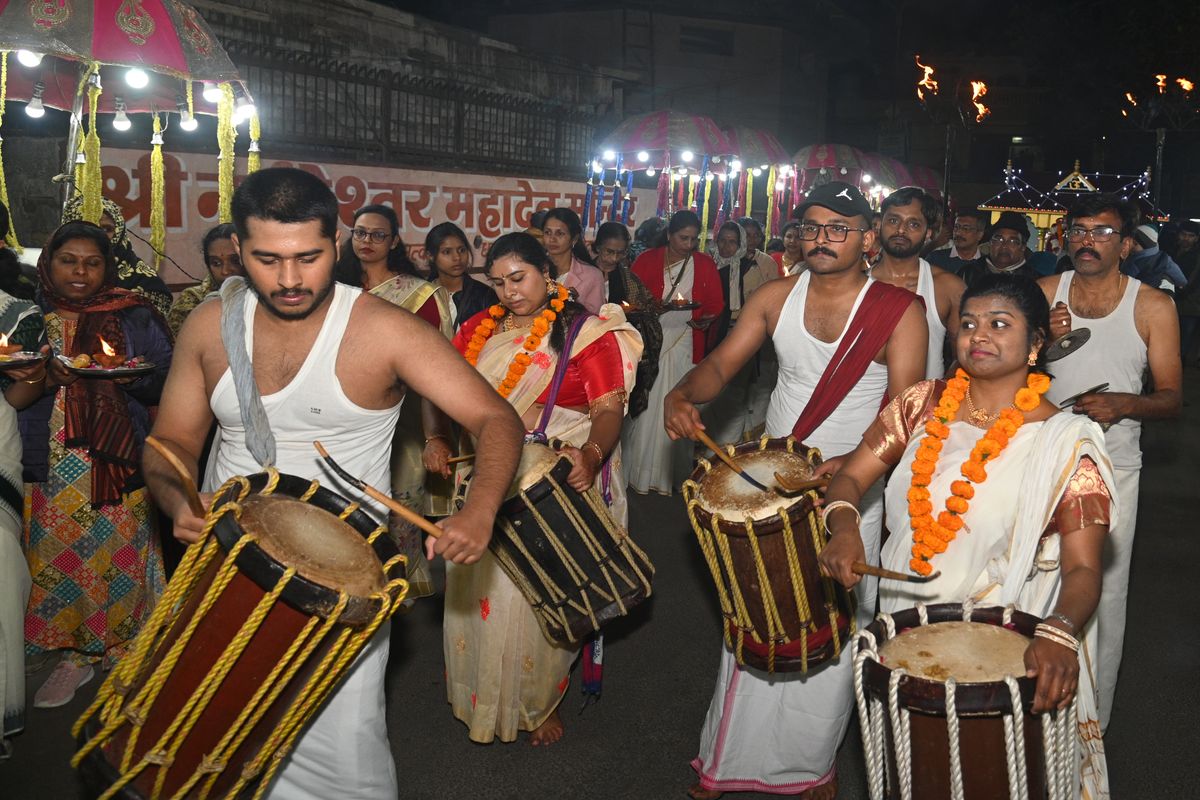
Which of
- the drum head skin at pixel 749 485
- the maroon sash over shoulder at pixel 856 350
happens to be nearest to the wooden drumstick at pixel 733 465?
the drum head skin at pixel 749 485

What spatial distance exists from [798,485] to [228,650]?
1.63 m

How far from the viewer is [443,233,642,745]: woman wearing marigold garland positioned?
13.6 ft

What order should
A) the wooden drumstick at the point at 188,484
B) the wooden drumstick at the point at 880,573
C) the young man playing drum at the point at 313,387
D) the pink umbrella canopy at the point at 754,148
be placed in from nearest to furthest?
1. the wooden drumstick at the point at 188,484
2. the wooden drumstick at the point at 880,573
3. the young man playing drum at the point at 313,387
4. the pink umbrella canopy at the point at 754,148

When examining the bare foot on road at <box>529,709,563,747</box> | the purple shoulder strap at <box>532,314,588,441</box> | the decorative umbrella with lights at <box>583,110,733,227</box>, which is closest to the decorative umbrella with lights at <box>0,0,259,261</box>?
the purple shoulder strap at <box>532,314,588,441</box>

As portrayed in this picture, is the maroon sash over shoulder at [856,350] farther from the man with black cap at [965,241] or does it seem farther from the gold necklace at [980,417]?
the man with black cap at [965,241]

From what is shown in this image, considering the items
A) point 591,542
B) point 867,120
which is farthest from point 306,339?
point 867,120

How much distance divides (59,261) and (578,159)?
11581mm

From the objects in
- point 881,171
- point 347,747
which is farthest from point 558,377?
point 881,171

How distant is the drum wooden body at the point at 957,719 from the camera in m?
2.30

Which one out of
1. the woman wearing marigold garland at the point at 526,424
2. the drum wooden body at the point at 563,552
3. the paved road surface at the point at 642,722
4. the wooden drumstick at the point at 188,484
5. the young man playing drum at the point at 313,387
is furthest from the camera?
the woman wearing marigold garland at the point at 526,424

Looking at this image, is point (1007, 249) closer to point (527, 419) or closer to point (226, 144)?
point (527, 419)

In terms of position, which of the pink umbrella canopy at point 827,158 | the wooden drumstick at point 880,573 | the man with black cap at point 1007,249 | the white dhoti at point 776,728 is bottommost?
the white dhoti at point 776,728

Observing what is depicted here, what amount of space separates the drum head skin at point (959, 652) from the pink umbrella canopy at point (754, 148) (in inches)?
423

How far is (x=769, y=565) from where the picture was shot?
312cm
